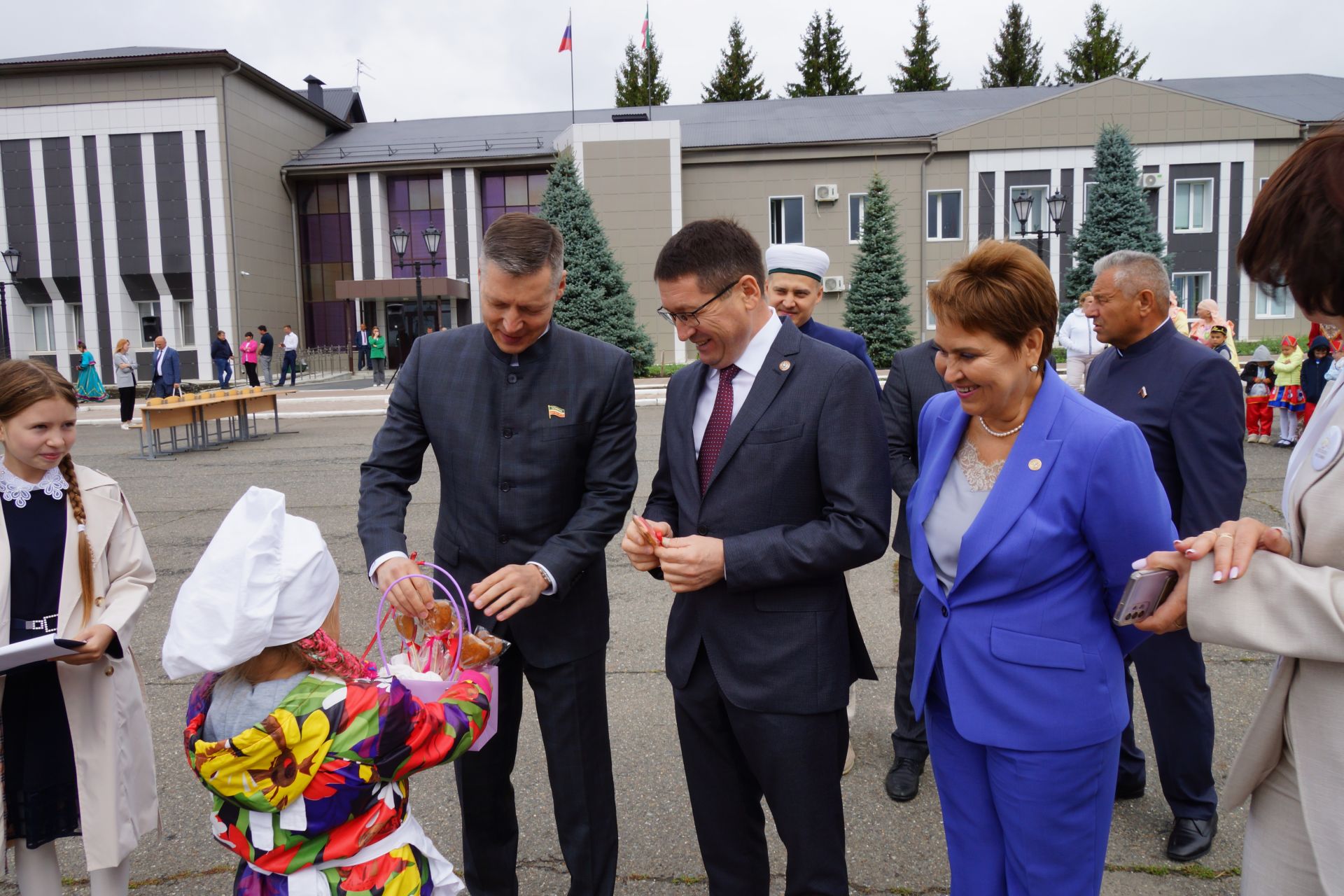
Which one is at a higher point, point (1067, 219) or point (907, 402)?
point (1067, 219)

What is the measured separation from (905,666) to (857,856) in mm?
887

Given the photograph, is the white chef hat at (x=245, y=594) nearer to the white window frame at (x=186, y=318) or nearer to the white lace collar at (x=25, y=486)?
the white lace collar at (x=25, y=486)

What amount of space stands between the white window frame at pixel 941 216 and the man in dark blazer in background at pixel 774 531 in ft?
112

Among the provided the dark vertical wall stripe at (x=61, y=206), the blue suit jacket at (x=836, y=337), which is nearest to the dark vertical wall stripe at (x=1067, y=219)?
the blue suit jacket at (x=836, y=337)

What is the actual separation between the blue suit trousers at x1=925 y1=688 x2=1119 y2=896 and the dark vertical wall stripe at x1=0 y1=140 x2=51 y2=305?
41418 mm

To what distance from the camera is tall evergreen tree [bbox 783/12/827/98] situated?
181ft

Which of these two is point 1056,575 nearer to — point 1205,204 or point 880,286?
point 880,286

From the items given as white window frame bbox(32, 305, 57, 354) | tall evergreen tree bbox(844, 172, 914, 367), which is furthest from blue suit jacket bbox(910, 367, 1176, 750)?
white window frame bbox(32, 305, 57, 354)

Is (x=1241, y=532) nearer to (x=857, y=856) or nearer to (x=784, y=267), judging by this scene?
(x=857, y=856)

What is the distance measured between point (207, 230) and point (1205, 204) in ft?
124

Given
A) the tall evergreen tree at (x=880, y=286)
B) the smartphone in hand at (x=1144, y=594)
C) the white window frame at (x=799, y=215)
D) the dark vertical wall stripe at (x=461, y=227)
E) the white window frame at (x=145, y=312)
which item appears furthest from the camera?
the dark vertical wall stripe at (x=461, y=227)

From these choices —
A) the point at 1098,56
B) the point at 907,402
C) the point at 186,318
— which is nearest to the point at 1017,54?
the point at 1098,56

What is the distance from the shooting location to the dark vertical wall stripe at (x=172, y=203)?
33.6m

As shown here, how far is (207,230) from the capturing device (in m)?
34.1
